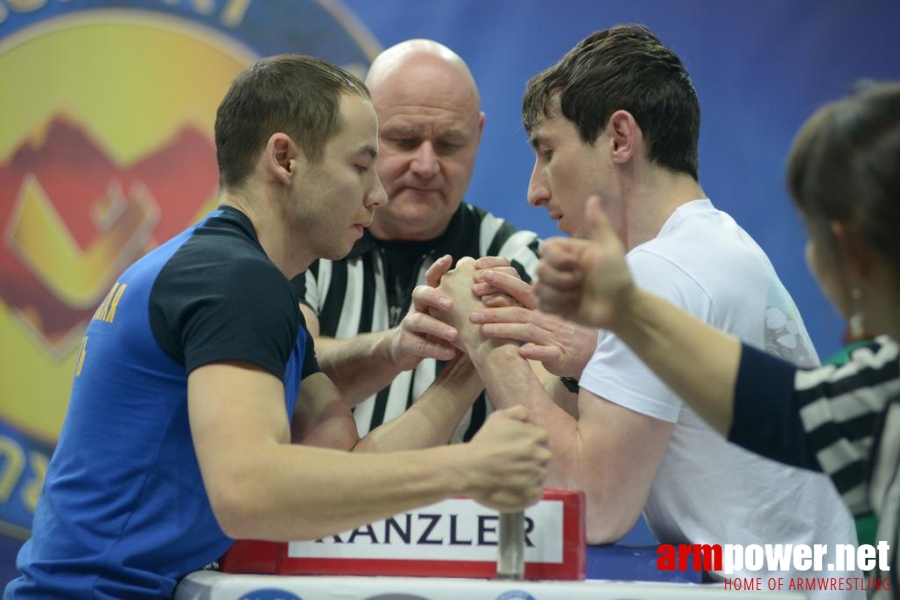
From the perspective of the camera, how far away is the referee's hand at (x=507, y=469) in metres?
1.20

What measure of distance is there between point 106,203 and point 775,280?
1904 mm

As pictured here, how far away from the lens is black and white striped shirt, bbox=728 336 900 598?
1198mm

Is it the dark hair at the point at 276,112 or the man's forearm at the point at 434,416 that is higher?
the dark hair at the point at 276,112

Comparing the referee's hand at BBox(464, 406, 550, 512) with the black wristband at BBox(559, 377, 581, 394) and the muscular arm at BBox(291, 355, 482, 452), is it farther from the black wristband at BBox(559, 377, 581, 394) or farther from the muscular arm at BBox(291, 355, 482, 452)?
the black wristband at BBox(559, 377, 581, 394)

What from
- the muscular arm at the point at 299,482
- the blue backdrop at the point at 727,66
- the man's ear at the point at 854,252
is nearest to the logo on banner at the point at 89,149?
the blue backdrop at the point at 727,66

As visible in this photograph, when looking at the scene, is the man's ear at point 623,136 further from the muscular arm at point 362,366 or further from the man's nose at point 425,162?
the man's nose at point 425,162

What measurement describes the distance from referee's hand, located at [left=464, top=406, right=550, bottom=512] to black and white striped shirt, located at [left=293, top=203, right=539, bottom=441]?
3.81 ft

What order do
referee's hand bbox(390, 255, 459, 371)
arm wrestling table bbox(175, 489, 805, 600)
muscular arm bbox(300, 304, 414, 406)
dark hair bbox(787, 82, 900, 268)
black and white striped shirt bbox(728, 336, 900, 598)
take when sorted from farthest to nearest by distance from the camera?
muscular arm bbox(300, 304, 414, 406), referee's hand bbox(390, 255, 459, 371), arm wrestling table bbox(175, 489, 805, 600), black and white striped shirt bbox(728, 336, 900, 598), dark hair bbox(787, 82, 900, 268)

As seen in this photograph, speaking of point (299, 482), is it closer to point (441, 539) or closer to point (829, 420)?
point (441, 539)

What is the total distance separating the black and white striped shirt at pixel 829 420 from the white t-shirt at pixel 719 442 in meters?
0.42

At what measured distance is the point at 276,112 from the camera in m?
1.69

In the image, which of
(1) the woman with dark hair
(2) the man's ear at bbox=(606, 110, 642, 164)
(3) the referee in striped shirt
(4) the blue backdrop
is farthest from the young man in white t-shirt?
(4) the blue backdrop

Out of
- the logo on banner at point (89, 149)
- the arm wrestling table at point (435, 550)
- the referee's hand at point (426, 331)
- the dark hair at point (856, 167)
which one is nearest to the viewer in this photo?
the dark hair at point (856, 167)

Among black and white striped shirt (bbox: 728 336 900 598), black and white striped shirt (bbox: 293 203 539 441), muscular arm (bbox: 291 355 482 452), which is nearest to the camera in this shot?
black and white striped shirt (bbox: 728 336 900 598)
